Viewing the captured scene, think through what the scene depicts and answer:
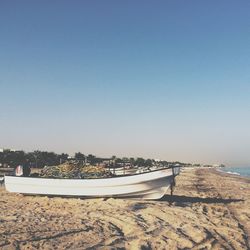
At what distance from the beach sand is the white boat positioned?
54 centimetres

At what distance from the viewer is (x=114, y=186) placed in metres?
18.0

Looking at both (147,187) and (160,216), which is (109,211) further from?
(147,187)

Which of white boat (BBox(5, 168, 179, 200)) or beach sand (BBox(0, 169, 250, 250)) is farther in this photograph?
white boat (BBox(5, 168, 179, 200))

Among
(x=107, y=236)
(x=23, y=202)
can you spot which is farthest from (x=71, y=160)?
(x=107, y=236)

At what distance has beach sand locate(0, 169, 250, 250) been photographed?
31.6 ft

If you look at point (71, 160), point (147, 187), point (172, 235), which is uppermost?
point (71, 160)

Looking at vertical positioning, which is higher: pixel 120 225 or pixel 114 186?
pixel 114 186

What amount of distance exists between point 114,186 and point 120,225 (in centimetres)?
606

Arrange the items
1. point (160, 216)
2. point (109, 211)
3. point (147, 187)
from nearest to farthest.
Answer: point (160, 216) → point (109, 211) → point (147, 187)

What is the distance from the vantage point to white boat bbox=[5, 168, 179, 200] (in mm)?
17453

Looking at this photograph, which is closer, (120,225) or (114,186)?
(120,225)

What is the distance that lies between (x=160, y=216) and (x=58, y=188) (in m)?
7.39

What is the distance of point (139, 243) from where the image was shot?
9680 millimetres

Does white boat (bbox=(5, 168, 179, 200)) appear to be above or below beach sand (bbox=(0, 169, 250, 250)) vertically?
above
